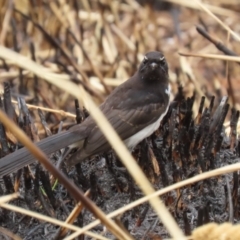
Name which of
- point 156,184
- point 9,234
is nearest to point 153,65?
point 156,184

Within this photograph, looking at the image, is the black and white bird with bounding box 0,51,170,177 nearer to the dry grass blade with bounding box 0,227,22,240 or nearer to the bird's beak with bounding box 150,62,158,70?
the bird's beak with bounding box 150,62,158,70

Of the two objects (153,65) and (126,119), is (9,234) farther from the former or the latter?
(153,65)

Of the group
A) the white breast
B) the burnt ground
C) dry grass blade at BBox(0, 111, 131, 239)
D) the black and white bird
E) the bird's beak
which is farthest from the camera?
the bird's beak

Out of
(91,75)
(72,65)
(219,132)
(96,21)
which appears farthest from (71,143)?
(96,21)

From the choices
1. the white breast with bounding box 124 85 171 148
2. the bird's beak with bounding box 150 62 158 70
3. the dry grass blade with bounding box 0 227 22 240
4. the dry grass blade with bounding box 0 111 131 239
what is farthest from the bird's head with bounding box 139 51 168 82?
the dry grass blade with bounding box 0 111 131 239

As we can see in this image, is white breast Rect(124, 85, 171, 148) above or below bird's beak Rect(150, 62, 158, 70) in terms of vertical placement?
below

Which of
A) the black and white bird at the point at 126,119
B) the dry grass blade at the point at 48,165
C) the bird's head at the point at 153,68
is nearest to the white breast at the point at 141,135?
the black and white bird at the point at 126,119

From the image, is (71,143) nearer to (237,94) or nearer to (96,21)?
(96,21)

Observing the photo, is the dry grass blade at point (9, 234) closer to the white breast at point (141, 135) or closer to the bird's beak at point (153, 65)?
the white breast at point (141, 135)
